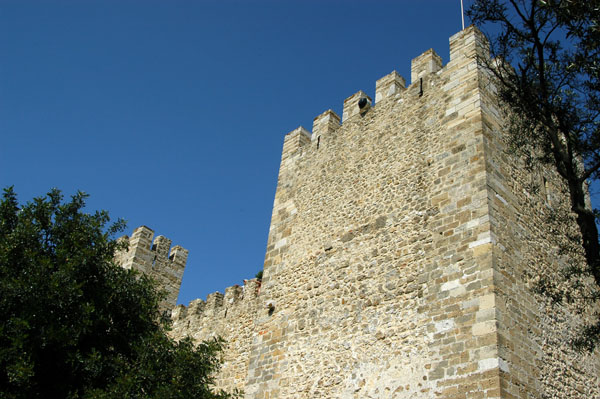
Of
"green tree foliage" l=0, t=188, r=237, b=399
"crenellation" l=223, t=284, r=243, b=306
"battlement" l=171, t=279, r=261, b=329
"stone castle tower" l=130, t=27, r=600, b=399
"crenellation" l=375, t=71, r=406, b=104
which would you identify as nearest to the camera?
"stone castle tower" l=130, t=27, r=600, b=399

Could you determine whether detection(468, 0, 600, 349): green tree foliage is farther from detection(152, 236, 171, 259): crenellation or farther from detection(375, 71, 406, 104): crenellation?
detection(152, 236, 171, 259): crenellation

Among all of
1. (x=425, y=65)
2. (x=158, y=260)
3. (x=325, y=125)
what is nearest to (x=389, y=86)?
(x=425, y=65)

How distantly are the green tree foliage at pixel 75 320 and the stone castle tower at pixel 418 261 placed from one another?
2.15 metres

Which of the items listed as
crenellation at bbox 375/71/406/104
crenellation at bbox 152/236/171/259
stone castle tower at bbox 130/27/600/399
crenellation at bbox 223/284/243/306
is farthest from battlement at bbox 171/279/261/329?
crenellation at bbox 375/71/406/104

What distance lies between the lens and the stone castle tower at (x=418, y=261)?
8.06m

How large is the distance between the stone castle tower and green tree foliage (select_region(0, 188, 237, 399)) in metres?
2.15

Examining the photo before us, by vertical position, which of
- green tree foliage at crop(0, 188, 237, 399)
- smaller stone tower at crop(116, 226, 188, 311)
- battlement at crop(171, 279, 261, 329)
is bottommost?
green tree foliage at crop(0, 188, 237, 399)

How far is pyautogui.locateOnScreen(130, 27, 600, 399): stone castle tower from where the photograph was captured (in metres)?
8.06

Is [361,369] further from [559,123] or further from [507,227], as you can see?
[559,123]

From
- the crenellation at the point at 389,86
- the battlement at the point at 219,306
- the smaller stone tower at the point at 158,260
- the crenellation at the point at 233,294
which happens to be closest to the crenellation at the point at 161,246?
the smaller stone tower at the point at 158,260

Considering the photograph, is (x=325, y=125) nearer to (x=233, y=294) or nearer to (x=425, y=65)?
(x=425, y=65)

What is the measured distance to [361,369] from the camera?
9.05 m

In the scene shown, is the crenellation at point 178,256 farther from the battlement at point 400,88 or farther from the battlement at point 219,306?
the battlement at point 400,88

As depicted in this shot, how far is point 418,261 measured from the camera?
907cm
